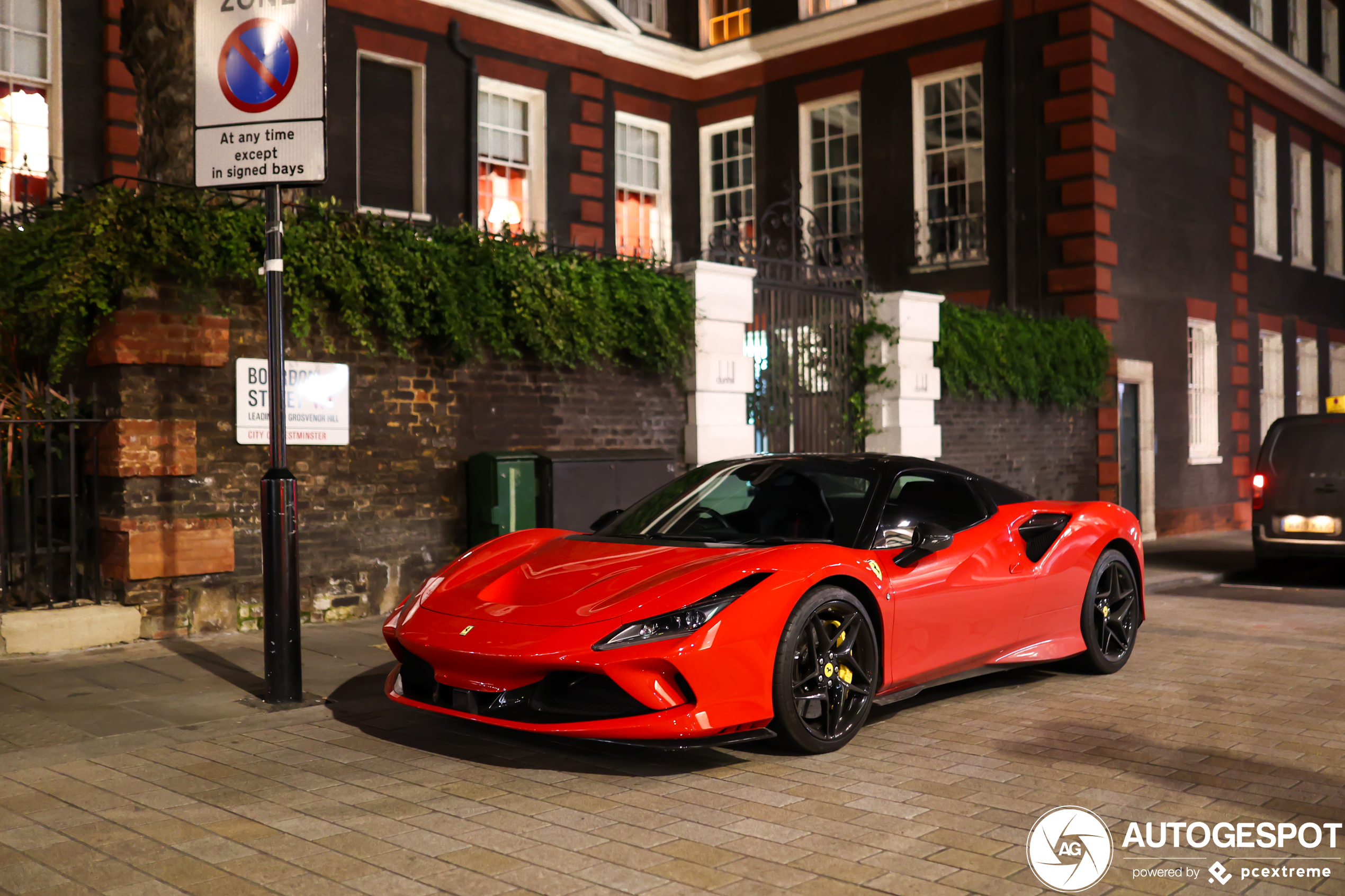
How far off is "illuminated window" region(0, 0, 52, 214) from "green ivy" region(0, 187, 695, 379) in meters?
2.79

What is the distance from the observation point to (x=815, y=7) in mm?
20188

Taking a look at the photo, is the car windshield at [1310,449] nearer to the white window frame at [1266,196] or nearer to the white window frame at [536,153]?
the white window frame at [1266,196]

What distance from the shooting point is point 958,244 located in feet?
60.8

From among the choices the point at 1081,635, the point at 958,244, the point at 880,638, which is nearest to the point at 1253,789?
the point at 880,638

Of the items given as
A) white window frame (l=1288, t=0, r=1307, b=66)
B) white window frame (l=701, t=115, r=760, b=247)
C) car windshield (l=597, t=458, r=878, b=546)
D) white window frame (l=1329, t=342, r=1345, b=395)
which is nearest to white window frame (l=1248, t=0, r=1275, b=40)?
white window frame (l=1288, t=0, r=1307, b=66)

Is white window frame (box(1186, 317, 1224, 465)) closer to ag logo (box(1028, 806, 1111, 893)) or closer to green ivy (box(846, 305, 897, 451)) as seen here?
green ivy (box(846, 305, 897, 451))

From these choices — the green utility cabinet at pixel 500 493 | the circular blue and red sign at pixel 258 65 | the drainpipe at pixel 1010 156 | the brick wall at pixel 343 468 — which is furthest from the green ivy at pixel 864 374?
the circular blue and red sign at pixel 258 65

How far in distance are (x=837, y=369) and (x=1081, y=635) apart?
6.95 m

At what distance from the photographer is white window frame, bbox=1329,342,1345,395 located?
24.8 metres

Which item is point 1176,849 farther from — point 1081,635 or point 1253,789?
point 1081,635

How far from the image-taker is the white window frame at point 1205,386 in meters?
20.0

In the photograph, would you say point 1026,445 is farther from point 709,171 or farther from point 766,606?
point 766,606

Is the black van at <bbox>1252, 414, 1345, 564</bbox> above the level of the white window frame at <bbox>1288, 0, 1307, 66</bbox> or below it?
below
